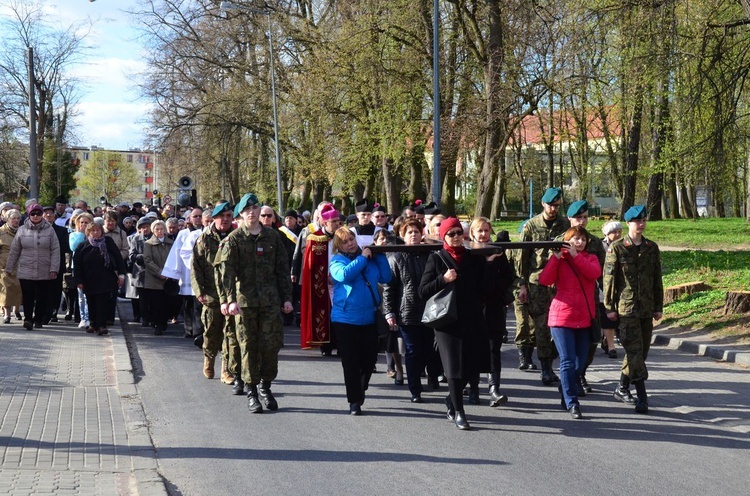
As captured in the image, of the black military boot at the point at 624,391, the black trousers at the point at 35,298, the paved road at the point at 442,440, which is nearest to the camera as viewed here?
the paved road at the point at 442,440

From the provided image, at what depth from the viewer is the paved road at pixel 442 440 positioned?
21.0ft

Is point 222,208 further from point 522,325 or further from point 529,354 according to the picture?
point 529,354

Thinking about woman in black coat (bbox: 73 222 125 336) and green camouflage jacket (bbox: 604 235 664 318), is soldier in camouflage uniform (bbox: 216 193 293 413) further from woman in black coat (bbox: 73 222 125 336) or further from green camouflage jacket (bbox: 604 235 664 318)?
woman in black coat (bbox: 73 222 125 336)

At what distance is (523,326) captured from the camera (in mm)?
10867

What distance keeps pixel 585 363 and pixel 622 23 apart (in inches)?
338

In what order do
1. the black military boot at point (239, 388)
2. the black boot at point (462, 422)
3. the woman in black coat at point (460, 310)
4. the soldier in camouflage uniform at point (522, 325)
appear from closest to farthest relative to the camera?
1. the black boot at point (462, 422)
2. the woman in black coat at point (460, 310)
3. the black military boot at point (239, 388)
4. the soldier in camouflage uniform at point (522, 325)

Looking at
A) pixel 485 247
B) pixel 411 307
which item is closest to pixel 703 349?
pixel 411 307

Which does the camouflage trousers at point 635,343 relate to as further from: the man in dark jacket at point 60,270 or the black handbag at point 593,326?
the man in dark jacket at point 60,270

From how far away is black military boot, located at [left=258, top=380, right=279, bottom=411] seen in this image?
8938mm

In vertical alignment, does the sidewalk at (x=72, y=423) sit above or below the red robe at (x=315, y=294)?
below

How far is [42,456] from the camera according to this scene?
680 centimetres

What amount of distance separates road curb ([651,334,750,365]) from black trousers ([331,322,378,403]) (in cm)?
563

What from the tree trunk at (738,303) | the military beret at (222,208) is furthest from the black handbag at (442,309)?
the tree trunk at (738,303)

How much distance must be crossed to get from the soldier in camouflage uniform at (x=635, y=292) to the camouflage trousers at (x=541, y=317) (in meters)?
1.05
